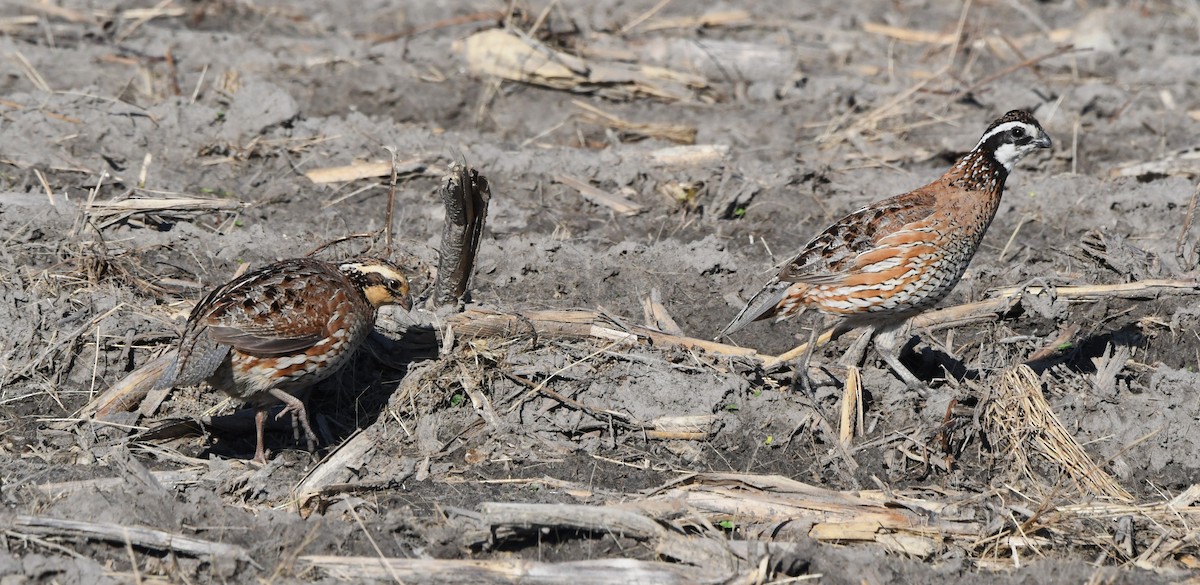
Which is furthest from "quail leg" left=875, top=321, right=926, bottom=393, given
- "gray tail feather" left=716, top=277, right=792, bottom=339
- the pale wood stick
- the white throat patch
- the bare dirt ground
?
the pale wood stick

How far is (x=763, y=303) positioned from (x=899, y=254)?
89 cm

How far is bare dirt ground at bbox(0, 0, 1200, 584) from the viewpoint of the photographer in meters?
5.71

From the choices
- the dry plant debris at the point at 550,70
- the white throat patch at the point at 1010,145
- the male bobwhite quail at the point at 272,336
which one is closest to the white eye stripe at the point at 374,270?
the male bobwhite quail at the point at 272,336

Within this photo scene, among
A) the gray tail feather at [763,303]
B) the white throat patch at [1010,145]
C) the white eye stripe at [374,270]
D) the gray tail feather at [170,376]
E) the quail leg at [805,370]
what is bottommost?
the quail leg at [805,370]

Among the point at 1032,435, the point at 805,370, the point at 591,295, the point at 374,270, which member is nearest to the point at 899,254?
the point at 805,370

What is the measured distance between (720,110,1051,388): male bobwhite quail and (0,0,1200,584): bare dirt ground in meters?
0.43

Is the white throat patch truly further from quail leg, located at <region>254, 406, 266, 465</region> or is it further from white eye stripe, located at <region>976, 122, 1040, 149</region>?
quail leg, located at <region>254, 406, 266, 465</region>

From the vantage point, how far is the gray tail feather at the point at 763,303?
24.6 ft

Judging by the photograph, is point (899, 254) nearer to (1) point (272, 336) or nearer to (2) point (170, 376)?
(1) point (272, 336)

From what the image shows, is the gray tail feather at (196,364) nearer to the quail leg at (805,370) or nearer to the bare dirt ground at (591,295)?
the bare dirt ground at (591,295)

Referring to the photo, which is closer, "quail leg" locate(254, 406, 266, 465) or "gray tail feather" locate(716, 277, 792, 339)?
"quail leg" locate(254, 406, 266, 465)

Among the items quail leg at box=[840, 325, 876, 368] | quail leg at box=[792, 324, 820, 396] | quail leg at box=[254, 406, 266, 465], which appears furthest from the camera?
quail leg at box=[840, 325, 876, 368]

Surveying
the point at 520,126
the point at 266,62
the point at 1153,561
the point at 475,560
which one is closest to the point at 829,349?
the point at 1153,561

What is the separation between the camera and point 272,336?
641 centimetres
